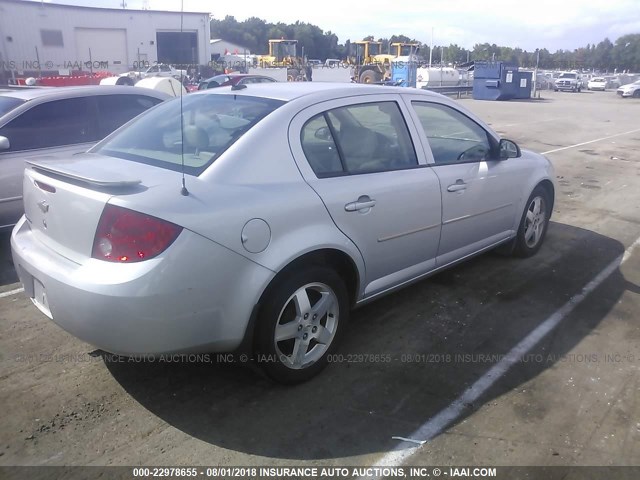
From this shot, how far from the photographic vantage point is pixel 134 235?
8.46 ft

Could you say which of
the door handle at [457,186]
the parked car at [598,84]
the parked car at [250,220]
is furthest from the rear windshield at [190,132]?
the parked car at [598,84]

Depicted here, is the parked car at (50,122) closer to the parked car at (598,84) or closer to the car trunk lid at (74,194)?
the car trunk lid at (74,194)

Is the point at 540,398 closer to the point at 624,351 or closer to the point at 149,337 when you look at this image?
the point at 624,351

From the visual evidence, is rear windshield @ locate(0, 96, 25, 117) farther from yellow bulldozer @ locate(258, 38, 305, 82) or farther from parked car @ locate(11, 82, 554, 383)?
yellow bulldozer @ locate(258, 38, 305, 82)

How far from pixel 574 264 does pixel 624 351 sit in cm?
173

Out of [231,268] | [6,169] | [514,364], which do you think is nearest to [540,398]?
→ [514,364]

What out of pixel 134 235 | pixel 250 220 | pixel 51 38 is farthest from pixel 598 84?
pixel 134 235

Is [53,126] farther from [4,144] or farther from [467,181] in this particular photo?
[467,181]

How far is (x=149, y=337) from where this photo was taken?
2619 millimetres

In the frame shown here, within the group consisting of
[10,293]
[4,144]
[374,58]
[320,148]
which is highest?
[374,58]

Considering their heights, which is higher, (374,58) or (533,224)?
(374,58)

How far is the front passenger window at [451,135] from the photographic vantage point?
4098 mm

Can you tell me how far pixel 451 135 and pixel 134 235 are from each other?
2935 mm

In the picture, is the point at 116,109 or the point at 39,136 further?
the point at 116,109
